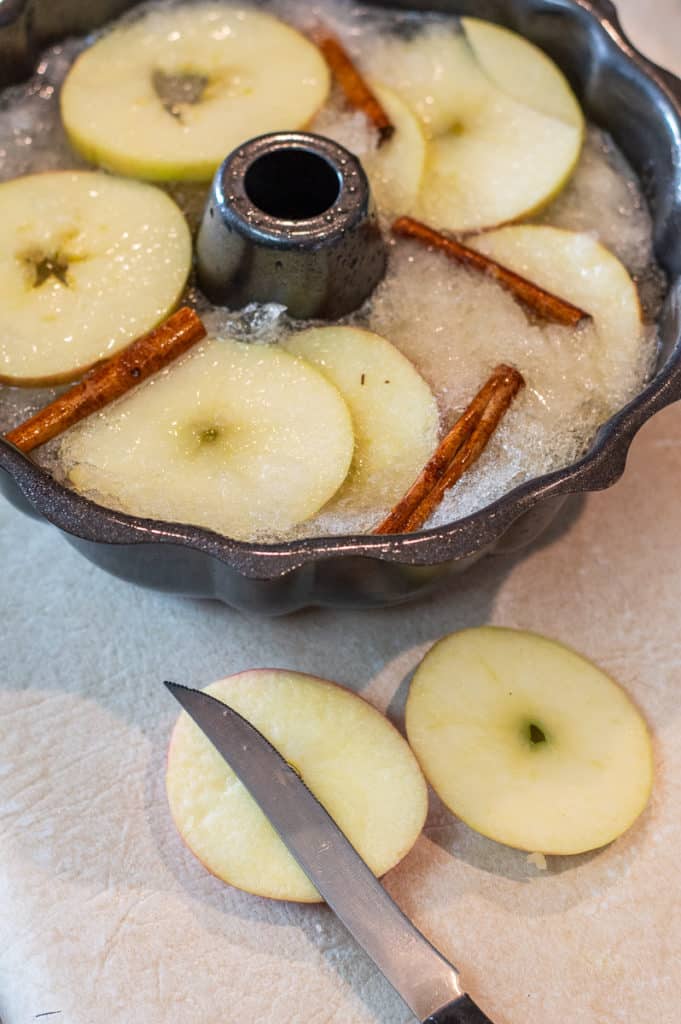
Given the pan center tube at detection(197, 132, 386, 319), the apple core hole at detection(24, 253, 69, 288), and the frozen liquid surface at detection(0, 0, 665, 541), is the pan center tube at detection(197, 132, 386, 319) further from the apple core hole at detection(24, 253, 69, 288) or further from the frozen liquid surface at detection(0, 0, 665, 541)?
the apple core hole at detection(24, 253, 69, 288)

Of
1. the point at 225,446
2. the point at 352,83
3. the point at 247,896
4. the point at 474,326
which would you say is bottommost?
the point at 247,896

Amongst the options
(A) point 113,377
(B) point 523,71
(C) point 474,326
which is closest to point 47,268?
(A) point 113,377

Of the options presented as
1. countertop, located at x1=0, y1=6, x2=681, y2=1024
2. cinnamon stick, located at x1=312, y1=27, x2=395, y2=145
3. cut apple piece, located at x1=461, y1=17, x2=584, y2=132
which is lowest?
countertop, located at x1=0, y1=6, x2=681, y2=1024

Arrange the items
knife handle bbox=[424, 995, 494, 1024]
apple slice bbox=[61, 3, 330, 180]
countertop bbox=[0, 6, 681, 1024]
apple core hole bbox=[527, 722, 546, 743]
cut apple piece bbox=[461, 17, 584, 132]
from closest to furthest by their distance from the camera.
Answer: knife handle bbox=[424, 995, 494, 1024], countertop bbox=[0, 6, 681, 1024], apple core hole bbox=[527, 722, 546, 743], apple slice bbox=[61, 3, 330, 180], cut apple piece bbox=[461, 17, 584, 132]

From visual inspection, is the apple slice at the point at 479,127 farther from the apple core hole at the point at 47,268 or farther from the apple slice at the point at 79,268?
the apple core hole at the point at 47,268

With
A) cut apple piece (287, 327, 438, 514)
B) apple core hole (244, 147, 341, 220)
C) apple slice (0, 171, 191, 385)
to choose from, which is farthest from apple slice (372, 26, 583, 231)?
apple slice (0, 171, 191, 385)

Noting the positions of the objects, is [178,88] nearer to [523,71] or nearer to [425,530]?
[523,71]
